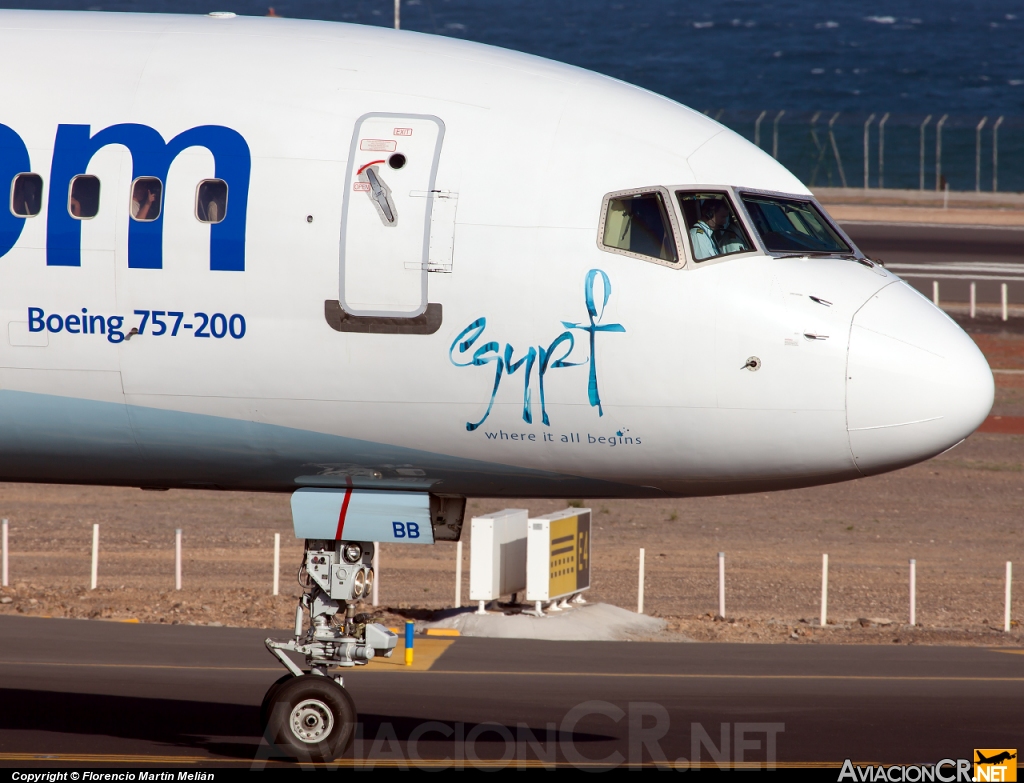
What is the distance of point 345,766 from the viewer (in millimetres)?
13469

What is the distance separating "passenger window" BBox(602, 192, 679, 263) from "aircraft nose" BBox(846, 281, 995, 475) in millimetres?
1743

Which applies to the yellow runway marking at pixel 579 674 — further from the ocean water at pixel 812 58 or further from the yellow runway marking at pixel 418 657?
the ocean water at pixel 812 58

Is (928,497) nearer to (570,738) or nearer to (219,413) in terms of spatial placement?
(570,738)

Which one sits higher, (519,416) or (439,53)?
(439,53)

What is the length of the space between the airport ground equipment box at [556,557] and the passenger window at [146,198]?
486 inches

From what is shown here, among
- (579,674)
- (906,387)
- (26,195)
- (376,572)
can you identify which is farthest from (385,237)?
(376,572)

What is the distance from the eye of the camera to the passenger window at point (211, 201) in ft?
38.2

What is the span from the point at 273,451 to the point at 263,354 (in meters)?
0.98

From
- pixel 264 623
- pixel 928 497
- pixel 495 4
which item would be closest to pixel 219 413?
pixel 264 623

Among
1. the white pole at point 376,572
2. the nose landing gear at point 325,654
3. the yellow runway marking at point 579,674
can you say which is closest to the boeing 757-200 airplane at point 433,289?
the nose landing gear at point 325,654

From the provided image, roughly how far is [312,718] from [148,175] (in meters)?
5.29

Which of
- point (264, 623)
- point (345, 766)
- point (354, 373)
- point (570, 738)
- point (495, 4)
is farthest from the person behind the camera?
point (495, 4)

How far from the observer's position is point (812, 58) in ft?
510

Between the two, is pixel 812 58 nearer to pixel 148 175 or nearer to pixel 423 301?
pixel 423 301
